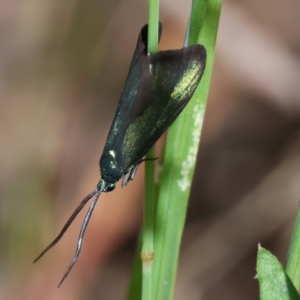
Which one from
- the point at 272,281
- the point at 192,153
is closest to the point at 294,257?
the point at 272,281

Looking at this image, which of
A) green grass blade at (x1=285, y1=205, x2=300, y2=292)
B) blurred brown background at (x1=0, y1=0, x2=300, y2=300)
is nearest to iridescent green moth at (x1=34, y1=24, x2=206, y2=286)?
green grass blade at (x1=285, y1=205, x2=300, y2=292)

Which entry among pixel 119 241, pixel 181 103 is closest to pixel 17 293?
pixel 119 241

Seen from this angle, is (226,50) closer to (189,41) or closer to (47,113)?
(47,113)

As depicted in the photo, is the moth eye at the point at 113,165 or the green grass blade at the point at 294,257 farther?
the moth eye at the point at 113,165

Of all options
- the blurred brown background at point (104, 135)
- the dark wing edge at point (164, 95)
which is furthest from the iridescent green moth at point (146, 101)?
the blurred brown background at point (104, 135)

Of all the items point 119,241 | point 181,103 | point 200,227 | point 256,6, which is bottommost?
point 119,241

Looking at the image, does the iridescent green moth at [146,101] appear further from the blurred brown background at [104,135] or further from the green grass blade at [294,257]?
the blurred brown background at [104,135]

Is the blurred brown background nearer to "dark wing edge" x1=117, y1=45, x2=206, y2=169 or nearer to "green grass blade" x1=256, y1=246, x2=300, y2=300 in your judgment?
"dark wing edge" x1=117, y1=45, x2=206, y2=169

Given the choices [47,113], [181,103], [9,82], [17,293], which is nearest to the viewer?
[181,103]
